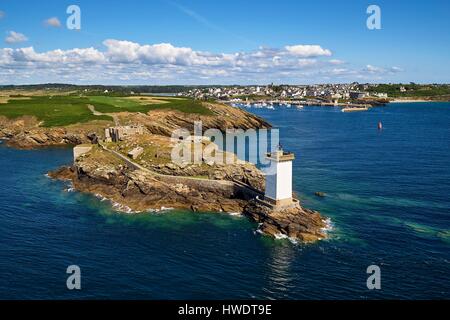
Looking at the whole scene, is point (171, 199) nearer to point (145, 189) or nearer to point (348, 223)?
point (145, 189)

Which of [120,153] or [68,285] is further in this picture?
[120,153]

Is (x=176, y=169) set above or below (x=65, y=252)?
above

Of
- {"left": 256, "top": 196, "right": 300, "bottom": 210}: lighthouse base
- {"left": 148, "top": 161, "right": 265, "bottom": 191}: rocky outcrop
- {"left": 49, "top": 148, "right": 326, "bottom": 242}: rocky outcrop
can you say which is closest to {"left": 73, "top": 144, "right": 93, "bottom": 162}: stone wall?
{"left": 49, "top": 148, "right": 326, "bottom": 242}: rocky outcrop

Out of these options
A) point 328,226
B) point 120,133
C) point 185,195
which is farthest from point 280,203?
point 120,133

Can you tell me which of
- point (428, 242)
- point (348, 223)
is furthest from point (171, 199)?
point (428, 242)

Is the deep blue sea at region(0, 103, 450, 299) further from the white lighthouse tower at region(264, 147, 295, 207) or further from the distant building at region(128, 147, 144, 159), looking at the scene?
the distant building at region(128, 147, 144, 159)

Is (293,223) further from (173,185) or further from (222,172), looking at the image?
(173,185)
